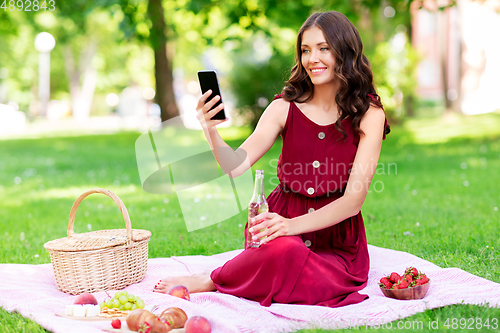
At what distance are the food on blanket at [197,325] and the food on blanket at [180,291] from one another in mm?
645

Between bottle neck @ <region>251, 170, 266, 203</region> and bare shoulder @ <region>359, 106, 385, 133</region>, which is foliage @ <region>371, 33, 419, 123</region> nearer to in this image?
bare shoulder @ <region>359, 106, 385, 133</region>

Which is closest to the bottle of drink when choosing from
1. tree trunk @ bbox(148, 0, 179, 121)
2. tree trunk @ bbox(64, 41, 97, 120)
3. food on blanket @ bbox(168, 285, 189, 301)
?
food on blanket @ bbox(168, 285, 189, 301)

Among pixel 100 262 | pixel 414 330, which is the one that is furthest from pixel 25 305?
pixel 414 330

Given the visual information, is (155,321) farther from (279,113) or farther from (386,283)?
(279,113)

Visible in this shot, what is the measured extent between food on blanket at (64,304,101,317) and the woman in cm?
59

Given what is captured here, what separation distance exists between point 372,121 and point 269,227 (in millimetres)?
1033

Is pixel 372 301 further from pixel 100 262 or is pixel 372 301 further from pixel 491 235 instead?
pixel 491 235

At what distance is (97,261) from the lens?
353cm

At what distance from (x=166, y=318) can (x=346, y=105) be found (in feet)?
5.86

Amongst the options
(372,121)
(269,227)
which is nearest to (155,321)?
(269,227)

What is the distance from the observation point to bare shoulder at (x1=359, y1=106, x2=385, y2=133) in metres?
3.48

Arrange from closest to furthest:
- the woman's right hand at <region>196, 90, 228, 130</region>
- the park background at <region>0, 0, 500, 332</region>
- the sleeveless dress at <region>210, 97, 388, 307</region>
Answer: the sleeveless dress at <region>210, 97, 388, 307</region>
the woman's right hand at <region>196, 90, 228, 130</region>
the park background at <region>0, 0, 500, 332</region>

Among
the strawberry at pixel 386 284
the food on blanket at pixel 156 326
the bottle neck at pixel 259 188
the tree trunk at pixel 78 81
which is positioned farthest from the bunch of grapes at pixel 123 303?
the tree trunk at pixel 78 81

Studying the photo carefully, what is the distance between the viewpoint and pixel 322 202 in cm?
354
